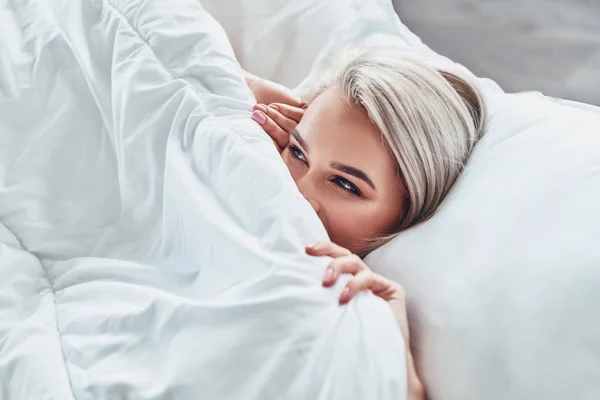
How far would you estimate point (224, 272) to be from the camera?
0.68m

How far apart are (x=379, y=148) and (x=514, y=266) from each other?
0.23 m

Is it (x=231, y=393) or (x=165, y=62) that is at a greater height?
(x=165, y=62)

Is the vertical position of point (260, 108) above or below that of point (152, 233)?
above

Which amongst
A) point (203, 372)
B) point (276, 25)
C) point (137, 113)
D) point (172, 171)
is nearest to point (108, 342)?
point (203, 372)

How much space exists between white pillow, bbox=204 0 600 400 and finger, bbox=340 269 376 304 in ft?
0.25

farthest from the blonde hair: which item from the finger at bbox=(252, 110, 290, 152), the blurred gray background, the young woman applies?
the blurred gray background

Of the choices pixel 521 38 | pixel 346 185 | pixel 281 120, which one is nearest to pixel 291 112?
pixel 281 120

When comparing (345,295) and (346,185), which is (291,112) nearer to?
(346,185)

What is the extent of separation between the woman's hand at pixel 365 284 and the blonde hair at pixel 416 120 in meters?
0.12

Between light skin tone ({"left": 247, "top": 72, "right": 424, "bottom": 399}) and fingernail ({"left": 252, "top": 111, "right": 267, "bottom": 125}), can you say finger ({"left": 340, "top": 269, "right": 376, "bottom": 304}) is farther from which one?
fingernail ({"left": 252, "top": 111, "right": 267, "bottom": 125})

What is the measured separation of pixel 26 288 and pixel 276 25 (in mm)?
753

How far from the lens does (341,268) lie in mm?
648

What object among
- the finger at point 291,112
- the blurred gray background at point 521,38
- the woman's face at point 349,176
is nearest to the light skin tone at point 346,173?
the woman's face at point 349,176

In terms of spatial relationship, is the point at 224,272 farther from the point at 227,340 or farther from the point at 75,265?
the point at 75,265
